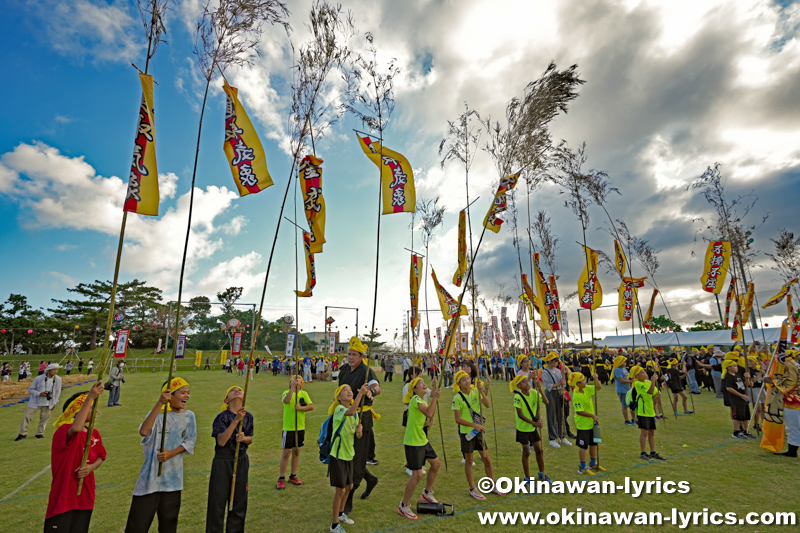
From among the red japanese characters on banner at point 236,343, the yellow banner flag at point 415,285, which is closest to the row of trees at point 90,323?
the red japanese characters on banner at point 236,343

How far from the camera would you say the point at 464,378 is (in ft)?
20.6

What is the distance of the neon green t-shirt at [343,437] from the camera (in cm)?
477

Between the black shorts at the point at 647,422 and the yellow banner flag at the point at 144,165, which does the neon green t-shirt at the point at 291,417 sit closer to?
the yellow banner flag at the point at 144,165

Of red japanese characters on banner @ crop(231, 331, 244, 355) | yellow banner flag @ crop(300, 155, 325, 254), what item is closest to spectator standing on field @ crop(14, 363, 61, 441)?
yellow banner flag @ crop(300, 155, 325, 254)

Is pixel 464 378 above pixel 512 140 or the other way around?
the other way around

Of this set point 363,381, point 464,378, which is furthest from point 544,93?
point 363,381

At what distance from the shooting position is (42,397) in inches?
412

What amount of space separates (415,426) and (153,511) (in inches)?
130

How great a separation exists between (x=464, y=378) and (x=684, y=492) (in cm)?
421

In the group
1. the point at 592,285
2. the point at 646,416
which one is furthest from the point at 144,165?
the point at 592,285

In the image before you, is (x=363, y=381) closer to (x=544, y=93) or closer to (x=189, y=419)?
Answer: (x=189, y=419)

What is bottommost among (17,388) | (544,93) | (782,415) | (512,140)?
(17,388)

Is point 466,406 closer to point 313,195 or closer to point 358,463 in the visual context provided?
point 358,463

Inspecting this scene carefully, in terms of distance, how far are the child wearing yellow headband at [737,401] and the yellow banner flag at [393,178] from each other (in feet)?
34.1
